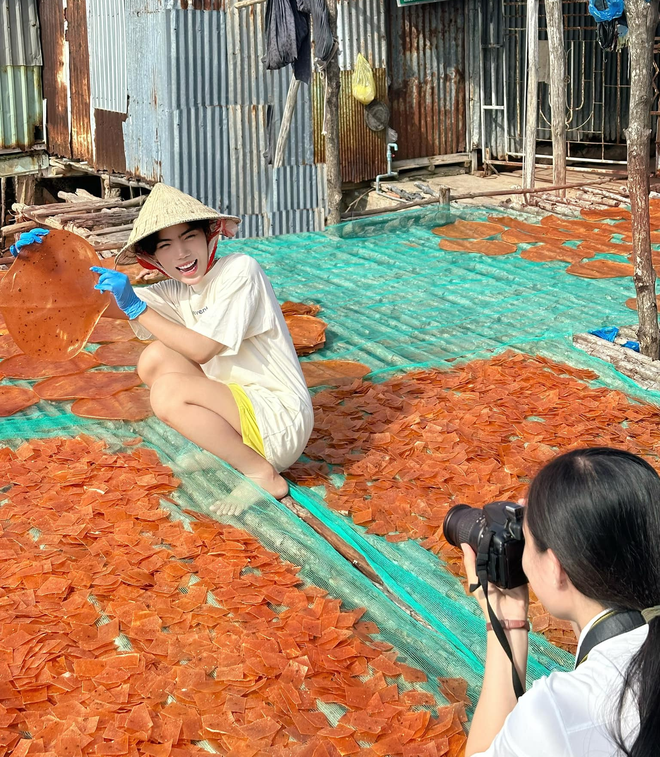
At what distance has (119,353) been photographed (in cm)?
484

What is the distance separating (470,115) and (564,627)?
435 inches

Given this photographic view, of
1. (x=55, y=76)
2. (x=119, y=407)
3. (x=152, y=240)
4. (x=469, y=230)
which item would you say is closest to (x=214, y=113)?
(x=55, y=76)

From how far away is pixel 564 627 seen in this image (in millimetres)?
2693

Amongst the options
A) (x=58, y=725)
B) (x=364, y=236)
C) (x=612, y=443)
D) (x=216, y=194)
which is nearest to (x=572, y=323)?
(x=612, y=443)

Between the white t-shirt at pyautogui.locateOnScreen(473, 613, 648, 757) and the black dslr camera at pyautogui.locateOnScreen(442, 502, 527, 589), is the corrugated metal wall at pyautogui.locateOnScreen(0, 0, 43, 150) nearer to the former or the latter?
the black dslr camera at pyautogui.locateOnScreen(442, 502, 527, 589)

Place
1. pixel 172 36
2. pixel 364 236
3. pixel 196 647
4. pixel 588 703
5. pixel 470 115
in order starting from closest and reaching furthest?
1. pixel 588 703
2. pixel 196 647
3. pixel 364 236
4. pixel 172 36
5. pixel 470 115

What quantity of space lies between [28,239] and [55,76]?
897cm

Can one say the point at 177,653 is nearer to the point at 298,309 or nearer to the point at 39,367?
the point at 39,367

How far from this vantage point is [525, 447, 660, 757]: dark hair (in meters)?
1.47

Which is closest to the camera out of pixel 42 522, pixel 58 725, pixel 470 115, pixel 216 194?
pixel 58 725

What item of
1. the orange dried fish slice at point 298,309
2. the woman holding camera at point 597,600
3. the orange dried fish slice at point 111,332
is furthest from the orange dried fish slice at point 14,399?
the woman holding camera at point 597,600

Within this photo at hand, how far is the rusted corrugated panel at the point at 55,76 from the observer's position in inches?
444

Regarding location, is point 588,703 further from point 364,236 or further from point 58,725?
point 364,236

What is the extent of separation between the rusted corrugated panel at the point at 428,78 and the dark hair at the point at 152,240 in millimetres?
9088
